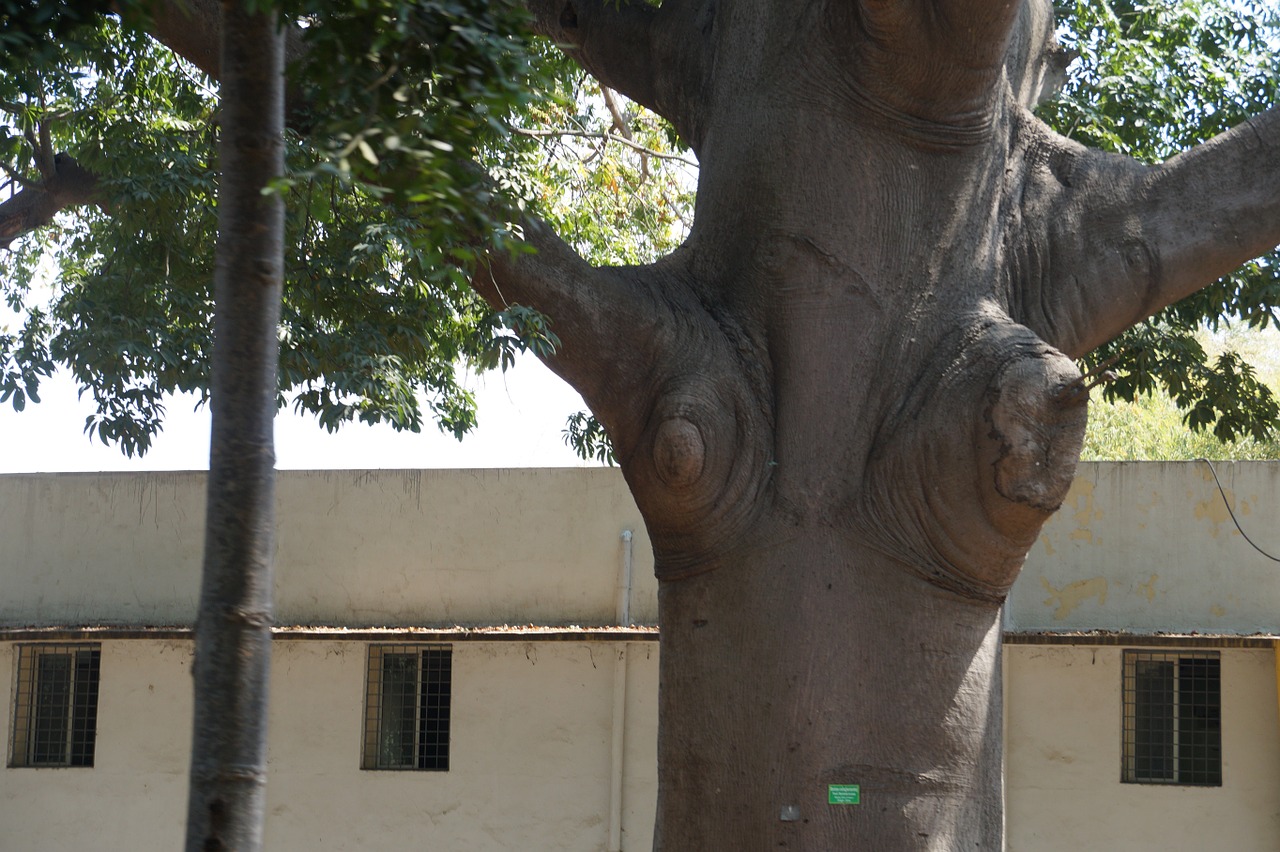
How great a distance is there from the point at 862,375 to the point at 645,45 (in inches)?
89.4

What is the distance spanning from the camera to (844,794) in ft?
14.1

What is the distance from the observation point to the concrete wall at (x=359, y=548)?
41.3 ft

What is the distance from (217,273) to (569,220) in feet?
29.5

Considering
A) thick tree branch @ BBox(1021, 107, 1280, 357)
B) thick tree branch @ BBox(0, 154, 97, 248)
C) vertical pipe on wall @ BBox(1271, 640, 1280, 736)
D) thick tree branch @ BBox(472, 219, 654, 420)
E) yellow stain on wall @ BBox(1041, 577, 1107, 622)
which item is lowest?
vertical pipe on wall @ BBox(1271, 640, 1280, 736)

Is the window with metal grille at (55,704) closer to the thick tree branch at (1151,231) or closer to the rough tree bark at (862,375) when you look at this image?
the rough tree bark at (862,375)

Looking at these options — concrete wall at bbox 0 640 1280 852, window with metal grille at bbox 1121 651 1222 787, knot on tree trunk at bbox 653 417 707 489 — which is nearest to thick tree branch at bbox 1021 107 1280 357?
knot on tree trunk at bbox 653 417 707 489

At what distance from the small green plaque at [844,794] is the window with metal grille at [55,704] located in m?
10.6

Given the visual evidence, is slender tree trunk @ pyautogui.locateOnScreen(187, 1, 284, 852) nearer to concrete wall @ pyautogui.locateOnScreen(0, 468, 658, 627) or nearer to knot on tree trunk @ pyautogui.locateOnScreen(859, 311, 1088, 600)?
knot on tree trunk @ pyautogui.locateOnScreen(859, 311, 1088, 600)

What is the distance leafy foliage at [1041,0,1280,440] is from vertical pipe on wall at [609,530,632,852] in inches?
175

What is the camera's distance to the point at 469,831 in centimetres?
1220

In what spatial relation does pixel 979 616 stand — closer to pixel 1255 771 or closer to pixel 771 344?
pixel 771 344

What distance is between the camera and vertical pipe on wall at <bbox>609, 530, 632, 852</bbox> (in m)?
11.9

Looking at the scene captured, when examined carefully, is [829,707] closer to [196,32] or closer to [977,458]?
[977,458]

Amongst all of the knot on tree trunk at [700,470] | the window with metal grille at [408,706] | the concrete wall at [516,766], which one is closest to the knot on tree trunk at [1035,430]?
the knot on tree trunk at [700,470]
